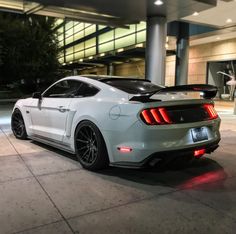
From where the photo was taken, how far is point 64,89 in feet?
17.5

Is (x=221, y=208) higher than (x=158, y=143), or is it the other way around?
(x=158, y=143)

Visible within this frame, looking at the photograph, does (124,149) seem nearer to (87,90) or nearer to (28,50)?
(87,90)

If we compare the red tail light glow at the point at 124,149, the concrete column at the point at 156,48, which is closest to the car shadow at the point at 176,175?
the red tail light glow at the point at 124,149

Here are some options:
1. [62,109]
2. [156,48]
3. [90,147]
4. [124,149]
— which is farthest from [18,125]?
[156,48]

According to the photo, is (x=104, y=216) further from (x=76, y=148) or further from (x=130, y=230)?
(x=76, y=148)

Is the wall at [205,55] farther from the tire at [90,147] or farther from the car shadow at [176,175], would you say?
the tire at [90,147]

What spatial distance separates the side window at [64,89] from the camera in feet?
16.3

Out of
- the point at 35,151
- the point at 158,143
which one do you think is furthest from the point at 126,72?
the point at 158,143

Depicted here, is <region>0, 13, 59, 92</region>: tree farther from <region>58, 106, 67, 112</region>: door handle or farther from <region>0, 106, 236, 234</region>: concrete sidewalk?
<region>0, 106, 236, 234</region>: concrete sidewalk

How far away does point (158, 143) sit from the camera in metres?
3.66

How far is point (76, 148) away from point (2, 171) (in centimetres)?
116

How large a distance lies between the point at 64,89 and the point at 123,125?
198 centimetres

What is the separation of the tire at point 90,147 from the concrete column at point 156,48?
6.53m

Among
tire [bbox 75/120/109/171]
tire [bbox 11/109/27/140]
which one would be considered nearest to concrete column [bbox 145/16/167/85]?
tire [bbox 11/109/27/140]
